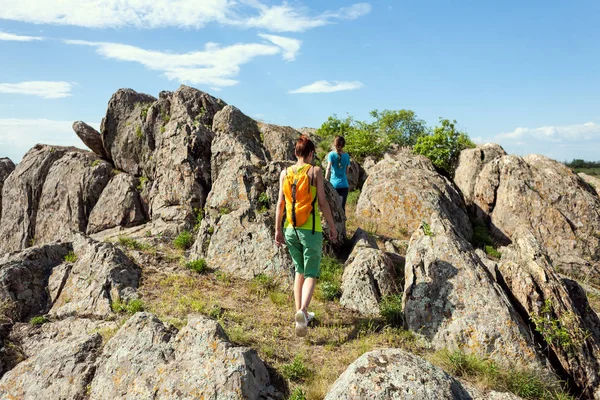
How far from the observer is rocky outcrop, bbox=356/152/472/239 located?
18094 millimetres

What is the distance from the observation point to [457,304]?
28.7 ft

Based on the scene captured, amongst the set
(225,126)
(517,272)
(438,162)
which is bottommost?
(517,272)

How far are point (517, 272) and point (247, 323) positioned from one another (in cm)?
610

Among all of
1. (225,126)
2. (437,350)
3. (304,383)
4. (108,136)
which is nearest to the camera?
(304,383)

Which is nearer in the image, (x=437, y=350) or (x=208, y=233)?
(x=437, y=350)

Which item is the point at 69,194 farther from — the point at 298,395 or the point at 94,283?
the point at 298,395

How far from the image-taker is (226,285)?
11.7 metres

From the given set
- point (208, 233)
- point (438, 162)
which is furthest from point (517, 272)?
point (438, 162)

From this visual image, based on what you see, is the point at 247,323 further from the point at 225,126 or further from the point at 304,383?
the point at 225,126

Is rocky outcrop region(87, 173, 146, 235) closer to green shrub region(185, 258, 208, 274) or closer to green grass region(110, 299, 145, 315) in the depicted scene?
green shrub region(185, 258, 208, 274)

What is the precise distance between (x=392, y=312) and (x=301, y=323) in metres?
2.39

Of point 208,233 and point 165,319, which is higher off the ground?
point 208,233

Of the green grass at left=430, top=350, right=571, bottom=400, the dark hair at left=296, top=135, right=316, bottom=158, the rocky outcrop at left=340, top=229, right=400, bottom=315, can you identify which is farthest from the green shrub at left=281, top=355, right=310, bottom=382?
the dark hair at left=296, top=135, right=316, bottom=158

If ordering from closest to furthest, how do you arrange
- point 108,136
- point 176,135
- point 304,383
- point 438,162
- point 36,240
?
point 304,383 → point 176,135 → point 36,240 → point 108,136 → point 438,162
